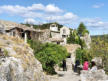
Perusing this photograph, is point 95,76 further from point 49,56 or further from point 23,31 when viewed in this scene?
point 23,31

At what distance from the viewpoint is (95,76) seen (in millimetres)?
14328

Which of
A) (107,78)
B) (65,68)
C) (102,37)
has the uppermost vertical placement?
(102,37)

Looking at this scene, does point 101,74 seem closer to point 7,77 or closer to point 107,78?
point 107,78

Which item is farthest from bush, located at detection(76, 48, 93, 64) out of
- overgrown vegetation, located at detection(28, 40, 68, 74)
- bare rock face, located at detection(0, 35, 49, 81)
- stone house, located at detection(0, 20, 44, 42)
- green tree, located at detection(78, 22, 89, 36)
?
green tree, located at detection(78, 22, 89, 36)

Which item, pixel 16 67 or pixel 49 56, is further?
pixel 49 56

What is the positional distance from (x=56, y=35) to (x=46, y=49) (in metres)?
37.2

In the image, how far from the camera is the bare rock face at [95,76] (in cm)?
1390

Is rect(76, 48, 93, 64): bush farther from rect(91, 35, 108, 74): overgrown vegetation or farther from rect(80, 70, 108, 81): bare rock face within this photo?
rect(80, 70, 108, 81): bare rock face

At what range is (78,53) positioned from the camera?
35.5 m

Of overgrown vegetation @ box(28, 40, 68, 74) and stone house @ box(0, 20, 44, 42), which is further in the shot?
stone house @ box(0, 20, 44, 42)

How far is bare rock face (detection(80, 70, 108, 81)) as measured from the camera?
1390 cm

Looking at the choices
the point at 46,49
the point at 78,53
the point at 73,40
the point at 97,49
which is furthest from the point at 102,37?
the point at 73,40

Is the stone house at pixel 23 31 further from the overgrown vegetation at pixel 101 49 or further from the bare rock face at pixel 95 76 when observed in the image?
the bare rock face at pixel 95 76

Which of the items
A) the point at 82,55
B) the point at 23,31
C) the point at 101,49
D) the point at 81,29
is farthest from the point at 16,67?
the point at 81,29
